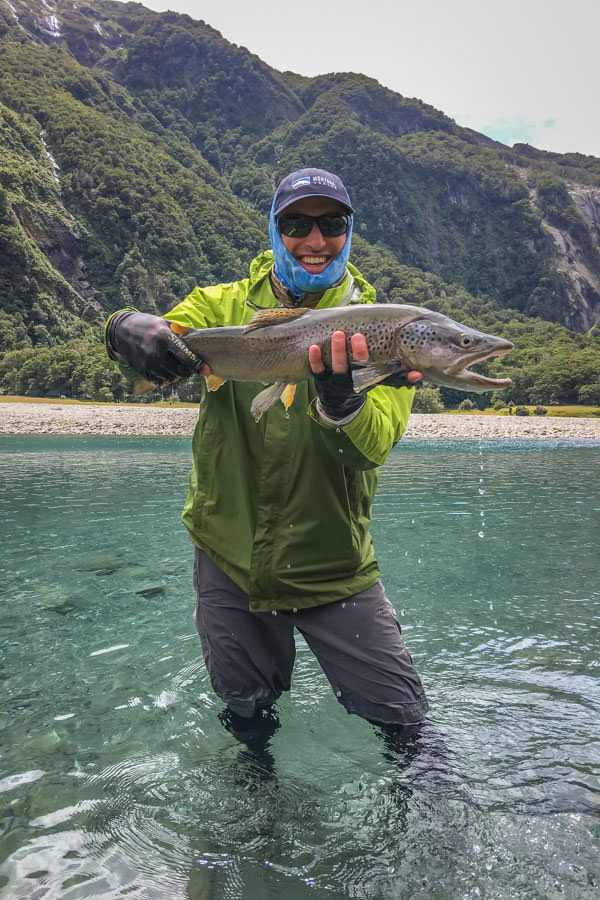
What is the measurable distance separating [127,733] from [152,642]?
1.95 metres

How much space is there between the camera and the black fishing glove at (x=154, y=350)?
3051 millimetres

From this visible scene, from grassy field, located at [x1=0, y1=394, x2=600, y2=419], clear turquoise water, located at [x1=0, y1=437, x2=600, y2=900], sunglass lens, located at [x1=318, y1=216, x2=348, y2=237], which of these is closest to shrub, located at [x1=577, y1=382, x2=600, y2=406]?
grassy field, located at [x1=0, y1=394, x2=600, y2=419]

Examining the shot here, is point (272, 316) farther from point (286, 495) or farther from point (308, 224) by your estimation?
point (286, 495)

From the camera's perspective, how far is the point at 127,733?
429 cm

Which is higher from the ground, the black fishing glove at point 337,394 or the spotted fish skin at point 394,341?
the spotted fish skin at point 394,341

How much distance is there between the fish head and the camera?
2.74m

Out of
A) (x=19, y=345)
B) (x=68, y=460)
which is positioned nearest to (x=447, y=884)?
(x=68, y=460)

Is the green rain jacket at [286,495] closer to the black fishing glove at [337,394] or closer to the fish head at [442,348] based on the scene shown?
the black fishing glove at [337,394]

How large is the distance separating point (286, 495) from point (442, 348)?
1088mm

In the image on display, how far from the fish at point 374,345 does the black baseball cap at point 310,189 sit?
0.73 m

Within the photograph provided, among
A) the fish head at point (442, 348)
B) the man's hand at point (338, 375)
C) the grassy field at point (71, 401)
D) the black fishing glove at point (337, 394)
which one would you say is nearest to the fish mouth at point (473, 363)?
the fish head at point (442, 348)

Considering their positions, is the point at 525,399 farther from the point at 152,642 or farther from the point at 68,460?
the point at 152,642

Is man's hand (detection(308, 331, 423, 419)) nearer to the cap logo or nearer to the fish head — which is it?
the fish head

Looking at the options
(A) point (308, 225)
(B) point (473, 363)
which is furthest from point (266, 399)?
(A) point (308, 225)
